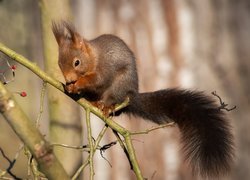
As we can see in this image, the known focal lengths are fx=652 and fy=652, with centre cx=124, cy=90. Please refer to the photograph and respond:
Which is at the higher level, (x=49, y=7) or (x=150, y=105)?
(x=49, y=7)

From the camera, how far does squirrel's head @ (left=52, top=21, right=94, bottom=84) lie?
3192 millimetres

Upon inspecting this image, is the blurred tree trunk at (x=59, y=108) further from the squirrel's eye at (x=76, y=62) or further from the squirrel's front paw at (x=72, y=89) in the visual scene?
the squirrel's front paw at (x=72, y=89)

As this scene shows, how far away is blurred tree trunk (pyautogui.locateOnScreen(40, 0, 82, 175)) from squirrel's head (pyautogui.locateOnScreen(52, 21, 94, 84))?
91 millimetres

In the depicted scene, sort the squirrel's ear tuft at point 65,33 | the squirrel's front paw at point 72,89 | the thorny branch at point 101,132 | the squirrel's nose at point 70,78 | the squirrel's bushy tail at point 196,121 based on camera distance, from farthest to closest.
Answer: the squirrel's ear tuft at point 65,33, the squirrel's nose at point 70,78, the squirrel's front paw at point 72,89, the squirrel's bushy tail at point 196,121, the thorny branch at point 101,132

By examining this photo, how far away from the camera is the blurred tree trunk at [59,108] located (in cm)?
326

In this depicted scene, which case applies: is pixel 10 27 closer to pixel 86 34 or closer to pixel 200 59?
pixel 86 34

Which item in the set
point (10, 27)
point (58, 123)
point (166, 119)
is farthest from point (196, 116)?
point (10, 27)

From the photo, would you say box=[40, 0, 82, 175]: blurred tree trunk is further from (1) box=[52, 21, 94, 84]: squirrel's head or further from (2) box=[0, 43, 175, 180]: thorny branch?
(2) box=[0, 43, 175, 180]: thorny branch

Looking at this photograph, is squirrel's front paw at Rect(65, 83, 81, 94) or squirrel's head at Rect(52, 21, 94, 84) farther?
squirrel's head at Rect(52, 21, 94, 84)

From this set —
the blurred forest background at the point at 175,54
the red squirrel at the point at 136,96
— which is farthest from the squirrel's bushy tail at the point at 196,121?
the blurred forest background at the point at 175,54

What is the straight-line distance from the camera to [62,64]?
10.5 ft

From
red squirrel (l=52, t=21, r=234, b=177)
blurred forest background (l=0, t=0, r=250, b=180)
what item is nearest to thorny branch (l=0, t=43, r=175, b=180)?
red squirrel (l=52, t=21, r=234, b=177)

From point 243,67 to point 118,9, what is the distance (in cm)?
95

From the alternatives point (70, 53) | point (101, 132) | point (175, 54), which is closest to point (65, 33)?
point (70, 53)
